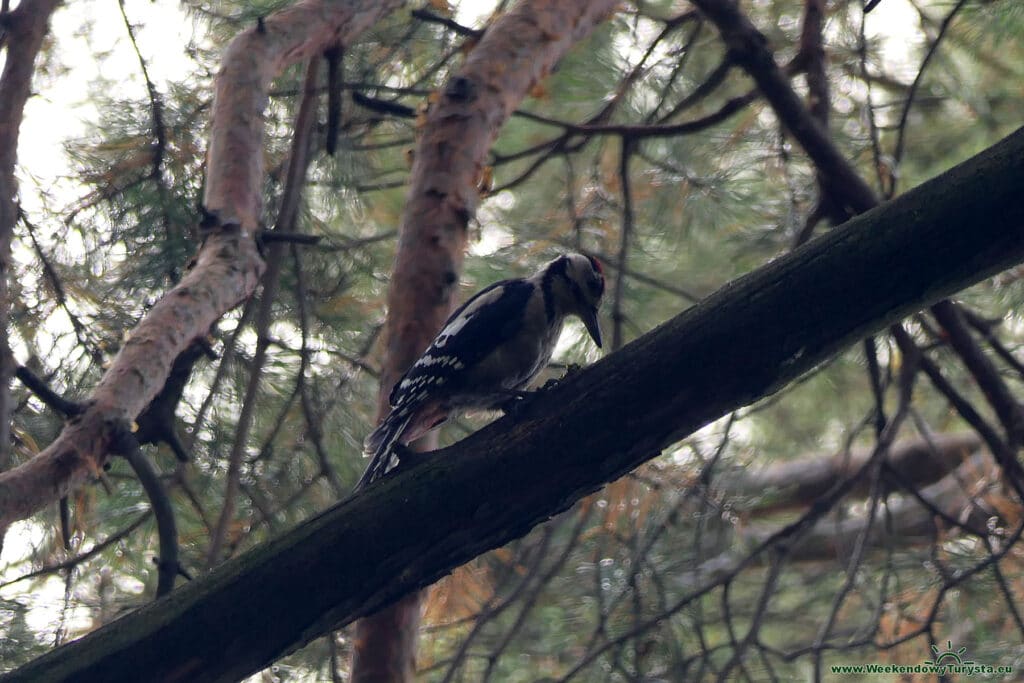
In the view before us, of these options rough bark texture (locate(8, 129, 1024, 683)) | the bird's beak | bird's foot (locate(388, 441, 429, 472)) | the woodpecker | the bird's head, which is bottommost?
rough bark texture (locate(8, 129, 1024, 683))

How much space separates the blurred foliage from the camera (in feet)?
10.8

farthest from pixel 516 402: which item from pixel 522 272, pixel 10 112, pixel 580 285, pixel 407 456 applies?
pixel 522 272

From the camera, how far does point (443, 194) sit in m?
3.14

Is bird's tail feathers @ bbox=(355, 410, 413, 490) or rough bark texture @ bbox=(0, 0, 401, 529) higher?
rough bark texture @ bbox=(0, 0, 401, 529)

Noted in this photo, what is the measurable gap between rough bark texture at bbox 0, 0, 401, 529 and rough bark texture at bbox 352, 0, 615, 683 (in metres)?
0.42

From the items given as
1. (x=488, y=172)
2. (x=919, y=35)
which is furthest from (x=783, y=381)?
(x=919, y=35)

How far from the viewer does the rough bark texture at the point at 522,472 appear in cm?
181

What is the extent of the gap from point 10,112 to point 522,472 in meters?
1.49

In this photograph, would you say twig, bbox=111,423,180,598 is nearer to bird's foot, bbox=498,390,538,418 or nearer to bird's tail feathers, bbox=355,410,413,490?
bird's tail feathers, bbox=355,410,413,490

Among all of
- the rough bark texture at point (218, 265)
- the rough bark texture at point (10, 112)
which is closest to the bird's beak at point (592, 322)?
the rough bark texture at point (218, 265)

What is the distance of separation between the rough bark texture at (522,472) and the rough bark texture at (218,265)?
1.30ft

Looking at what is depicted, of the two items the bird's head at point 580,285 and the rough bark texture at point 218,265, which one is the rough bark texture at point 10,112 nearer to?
the rough bark texture at point 218,265

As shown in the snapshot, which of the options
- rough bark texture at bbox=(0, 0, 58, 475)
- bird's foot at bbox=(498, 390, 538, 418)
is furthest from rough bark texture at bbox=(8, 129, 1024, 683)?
rough bark texture at bbox=(0, 0, 58, 475)

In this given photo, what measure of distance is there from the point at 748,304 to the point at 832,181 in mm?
1316
